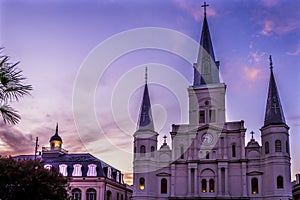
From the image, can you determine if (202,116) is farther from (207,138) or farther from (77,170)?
(77,170)

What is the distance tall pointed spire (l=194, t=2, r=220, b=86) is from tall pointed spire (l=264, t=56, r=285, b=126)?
25.5 feet

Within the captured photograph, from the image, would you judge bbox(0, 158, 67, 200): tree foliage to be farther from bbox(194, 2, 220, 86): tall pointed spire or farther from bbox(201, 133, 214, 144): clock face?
bbox(194, 2, 220, 86): tall pointed spire

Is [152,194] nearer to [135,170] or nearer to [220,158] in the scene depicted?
[135,170]

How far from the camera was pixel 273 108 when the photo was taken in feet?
170

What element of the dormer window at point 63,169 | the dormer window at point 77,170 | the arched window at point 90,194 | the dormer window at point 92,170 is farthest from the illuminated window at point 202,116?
the dormer window at point 63,169

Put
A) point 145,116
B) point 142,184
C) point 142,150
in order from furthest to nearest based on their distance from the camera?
point 145,116 → point 142,150 → point 142,184

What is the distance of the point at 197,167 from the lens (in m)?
52.3

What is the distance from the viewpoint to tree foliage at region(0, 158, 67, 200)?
2636 cm

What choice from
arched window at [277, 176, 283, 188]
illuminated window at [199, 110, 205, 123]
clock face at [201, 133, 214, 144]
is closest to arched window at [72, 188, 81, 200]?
clock face at [201, 133, 214, 144]

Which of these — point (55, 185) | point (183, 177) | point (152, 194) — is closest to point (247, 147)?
point (183, 177)

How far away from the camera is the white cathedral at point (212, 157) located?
49.7 m

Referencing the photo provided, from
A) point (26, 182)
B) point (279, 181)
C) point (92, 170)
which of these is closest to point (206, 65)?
point (279, 181)

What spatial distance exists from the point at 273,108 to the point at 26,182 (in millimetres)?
34528

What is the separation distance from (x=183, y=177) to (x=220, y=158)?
5374 millimetres
